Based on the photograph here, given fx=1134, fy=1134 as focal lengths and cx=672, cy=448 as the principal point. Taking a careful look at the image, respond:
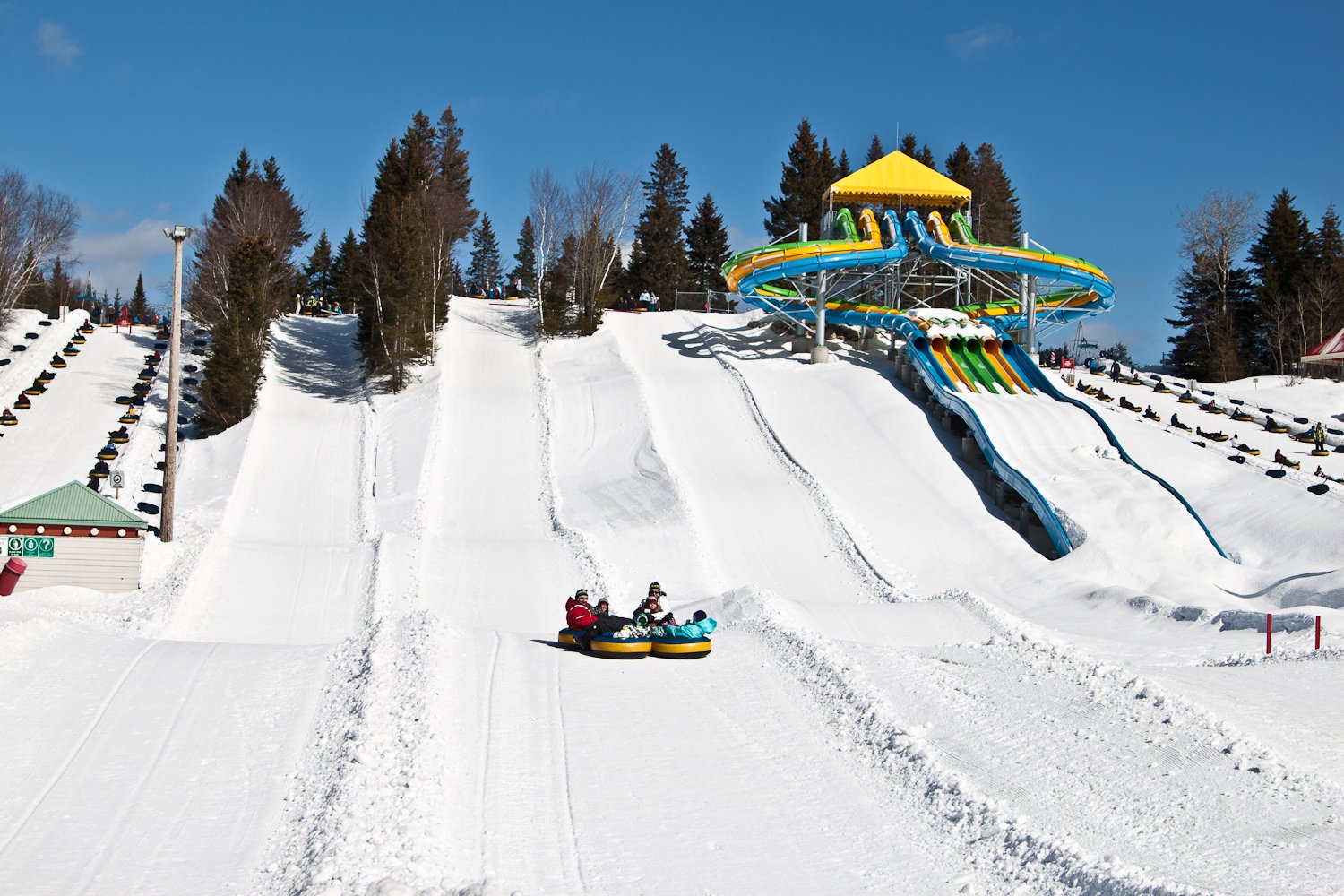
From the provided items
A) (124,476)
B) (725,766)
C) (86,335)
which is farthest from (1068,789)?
(86,335)

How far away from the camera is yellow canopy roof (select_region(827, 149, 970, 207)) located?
44.0m

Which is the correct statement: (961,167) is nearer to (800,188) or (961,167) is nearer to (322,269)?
(800,188)

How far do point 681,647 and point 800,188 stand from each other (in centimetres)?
5487

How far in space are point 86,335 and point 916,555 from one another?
131 ft

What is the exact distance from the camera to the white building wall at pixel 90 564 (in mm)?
19359

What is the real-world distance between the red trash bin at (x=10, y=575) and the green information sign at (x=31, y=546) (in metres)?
0.27

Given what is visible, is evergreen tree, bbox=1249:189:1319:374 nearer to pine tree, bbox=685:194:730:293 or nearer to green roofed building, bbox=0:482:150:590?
pine tree, bbox=685:194:730:293

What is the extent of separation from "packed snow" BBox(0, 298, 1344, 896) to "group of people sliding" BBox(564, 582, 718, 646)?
1.67 ft

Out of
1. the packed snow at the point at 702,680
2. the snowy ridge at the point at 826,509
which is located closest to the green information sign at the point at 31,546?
the packed snow at the point at 702,680

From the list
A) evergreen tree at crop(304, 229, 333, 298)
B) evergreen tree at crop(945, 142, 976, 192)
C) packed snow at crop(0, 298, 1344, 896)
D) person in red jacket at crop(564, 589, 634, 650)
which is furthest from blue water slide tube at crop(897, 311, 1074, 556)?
evergreen tree at crop(304, 229, 333, 298)

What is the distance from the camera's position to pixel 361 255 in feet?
145

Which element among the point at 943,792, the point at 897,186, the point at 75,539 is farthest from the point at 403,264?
the point at 943,792

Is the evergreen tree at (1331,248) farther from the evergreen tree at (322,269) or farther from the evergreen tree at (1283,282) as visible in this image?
the evergreen tree at (322,269)

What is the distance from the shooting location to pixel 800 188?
6550cm
